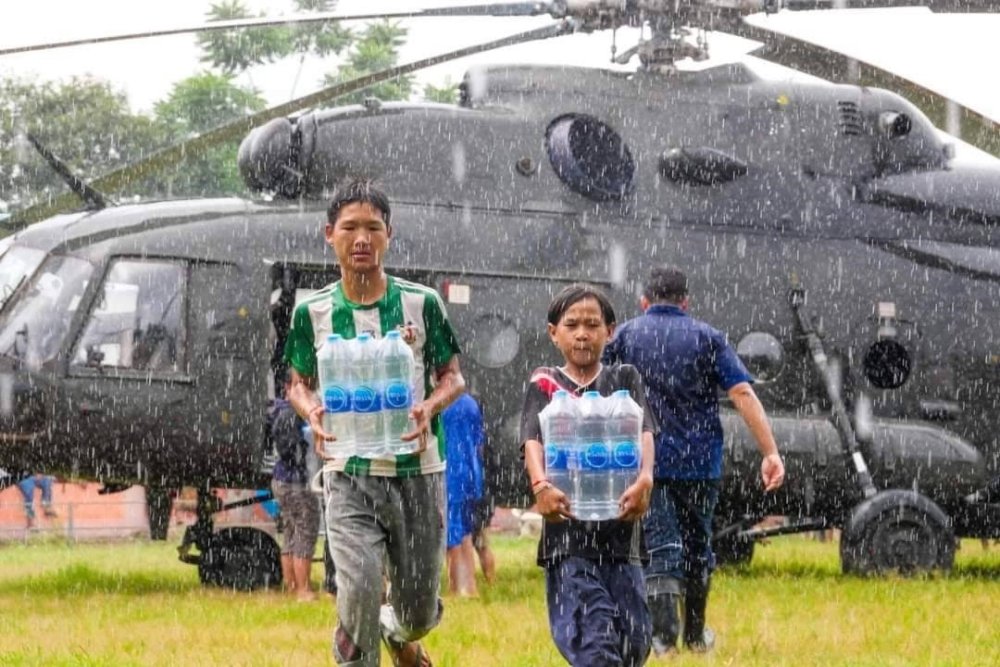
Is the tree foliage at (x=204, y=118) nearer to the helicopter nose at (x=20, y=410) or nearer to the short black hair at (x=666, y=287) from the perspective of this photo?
the helicopter nose at (x=20, y=410)

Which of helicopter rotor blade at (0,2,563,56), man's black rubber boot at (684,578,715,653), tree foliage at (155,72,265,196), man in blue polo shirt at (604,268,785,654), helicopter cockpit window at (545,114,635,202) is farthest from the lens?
tree foliage at (155,72,265,196)

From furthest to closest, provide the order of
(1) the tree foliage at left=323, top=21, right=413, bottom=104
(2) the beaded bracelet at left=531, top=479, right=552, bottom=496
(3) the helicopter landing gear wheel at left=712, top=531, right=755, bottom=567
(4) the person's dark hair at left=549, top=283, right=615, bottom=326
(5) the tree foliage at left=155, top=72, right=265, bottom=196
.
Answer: (1) the tree foliage at left=323, top=21, right=413, bottom=104, (5) the tree foliage at left=155, top=72, right=265, bottom=196, (3) the helicopter landing gear wheel at left=712, top=531, right=755, bottom=567, (4) the person's dark hair at left=549, top=283, right=615, bottom=326, (2) the beaded bracelet at left=531, top=479, right=552, bottom=496

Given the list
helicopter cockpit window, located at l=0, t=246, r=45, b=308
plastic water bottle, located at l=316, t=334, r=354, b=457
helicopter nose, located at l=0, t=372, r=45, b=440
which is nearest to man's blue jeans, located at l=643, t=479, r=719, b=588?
plastic water bottle, located at l=316, t=334, r=354, b=457

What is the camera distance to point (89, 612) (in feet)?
30.5

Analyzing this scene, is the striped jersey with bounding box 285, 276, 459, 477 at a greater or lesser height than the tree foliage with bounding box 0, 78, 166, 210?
lesser

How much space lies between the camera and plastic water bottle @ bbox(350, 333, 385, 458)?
493 centimetres

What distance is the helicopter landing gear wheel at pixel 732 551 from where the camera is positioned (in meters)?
12.3

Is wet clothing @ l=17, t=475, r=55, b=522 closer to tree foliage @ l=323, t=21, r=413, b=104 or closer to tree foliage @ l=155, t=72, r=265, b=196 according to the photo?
tree foliage @ l=155, t=72, r=265, b=196

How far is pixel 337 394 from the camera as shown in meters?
4.94

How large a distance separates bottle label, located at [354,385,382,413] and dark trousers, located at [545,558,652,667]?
0.75m

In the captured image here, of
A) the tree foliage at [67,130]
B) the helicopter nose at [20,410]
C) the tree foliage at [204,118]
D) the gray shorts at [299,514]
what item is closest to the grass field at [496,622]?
the gray shorts at [299,514]

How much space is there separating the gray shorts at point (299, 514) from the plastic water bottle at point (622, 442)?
17.3 feet

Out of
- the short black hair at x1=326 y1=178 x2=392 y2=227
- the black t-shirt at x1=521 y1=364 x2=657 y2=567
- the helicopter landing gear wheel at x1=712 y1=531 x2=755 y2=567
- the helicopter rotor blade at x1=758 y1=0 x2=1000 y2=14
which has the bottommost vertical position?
the helicopter landing gear wheel at x1=712 y1=531 x2=755 y2=567

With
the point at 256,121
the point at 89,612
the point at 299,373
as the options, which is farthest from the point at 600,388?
the point at 256,121
